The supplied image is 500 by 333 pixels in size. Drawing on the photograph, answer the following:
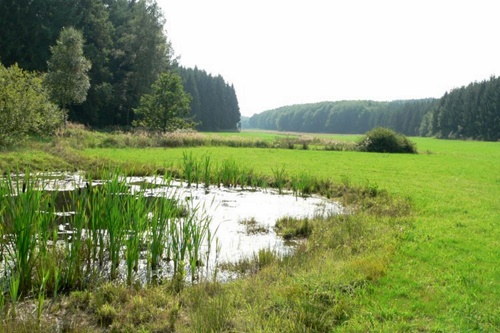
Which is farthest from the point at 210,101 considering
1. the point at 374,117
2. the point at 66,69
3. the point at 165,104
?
the point at 374,117

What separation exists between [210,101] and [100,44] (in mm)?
62393

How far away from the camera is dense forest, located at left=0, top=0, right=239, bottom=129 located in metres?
48.7

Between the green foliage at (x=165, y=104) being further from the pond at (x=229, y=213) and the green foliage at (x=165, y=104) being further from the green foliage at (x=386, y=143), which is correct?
the pond at (x=229, y=213)

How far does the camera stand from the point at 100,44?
54719 millimetres

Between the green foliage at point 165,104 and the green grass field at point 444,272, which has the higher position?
the green foliage at point 165,104

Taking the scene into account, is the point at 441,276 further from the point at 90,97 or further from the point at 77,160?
the point at 90,97

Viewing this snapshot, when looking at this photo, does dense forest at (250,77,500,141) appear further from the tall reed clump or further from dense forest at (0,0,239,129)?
the tall reed clump

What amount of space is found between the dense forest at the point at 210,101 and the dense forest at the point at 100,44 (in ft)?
144

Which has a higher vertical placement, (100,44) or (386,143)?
(100,44)

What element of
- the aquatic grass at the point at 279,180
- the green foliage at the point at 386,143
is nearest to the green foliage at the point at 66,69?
the aquatic grass at the point at 279,180

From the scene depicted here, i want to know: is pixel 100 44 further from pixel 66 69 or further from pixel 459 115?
pixel 459 115

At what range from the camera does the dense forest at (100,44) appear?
4869 centimetres

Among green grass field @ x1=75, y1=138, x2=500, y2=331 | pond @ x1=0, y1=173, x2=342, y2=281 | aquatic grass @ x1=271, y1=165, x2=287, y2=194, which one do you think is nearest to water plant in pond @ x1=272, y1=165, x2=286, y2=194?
aquatic grass @ x1=271, y1=165, x2=287, y2=194

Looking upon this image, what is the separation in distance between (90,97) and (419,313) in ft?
176
